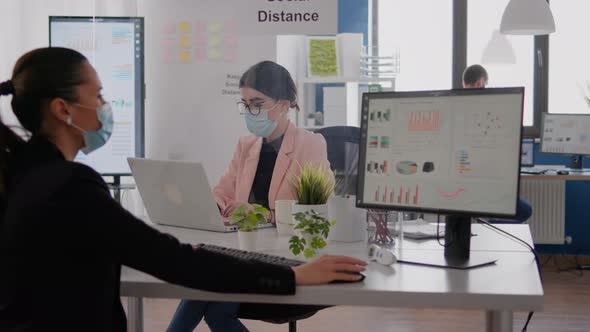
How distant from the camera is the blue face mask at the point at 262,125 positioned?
125 inches

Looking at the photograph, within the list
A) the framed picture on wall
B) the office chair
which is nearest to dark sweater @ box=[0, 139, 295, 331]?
the office chair

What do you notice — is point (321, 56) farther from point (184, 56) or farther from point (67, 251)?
point (67, 251)

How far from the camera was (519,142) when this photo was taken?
5.72 ft

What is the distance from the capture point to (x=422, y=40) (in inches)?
238

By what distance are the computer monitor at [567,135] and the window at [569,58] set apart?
48cm

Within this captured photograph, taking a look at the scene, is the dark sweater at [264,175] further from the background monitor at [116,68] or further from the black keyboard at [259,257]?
the background monitor at [116,68]

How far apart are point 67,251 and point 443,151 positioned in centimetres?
94

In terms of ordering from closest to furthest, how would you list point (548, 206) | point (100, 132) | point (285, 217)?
1. point (100, 132)
2. point (285, 217)
3. point (548, 206)

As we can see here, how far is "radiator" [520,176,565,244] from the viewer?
18.1ft

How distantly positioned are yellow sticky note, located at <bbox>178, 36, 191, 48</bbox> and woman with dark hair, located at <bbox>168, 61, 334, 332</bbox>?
951mm

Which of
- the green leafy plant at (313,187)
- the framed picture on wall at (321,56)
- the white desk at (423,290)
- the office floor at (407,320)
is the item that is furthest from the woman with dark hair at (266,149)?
the framed picture on wall at (321,56)

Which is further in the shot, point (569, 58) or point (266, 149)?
point (569, 58)

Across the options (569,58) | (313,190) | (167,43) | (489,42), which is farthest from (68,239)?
(569,58)

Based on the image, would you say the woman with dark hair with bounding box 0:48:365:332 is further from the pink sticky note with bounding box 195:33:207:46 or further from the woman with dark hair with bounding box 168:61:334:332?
the pink sticky note with bounding box 195:33:207:46
